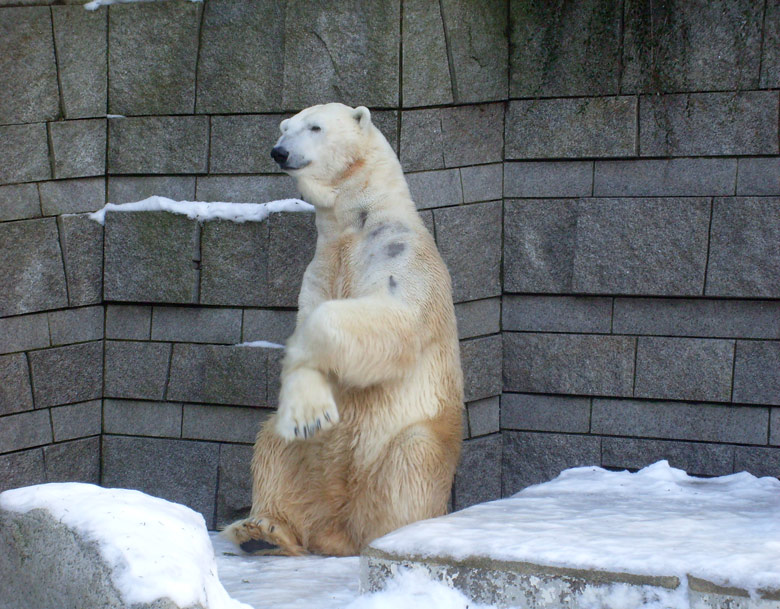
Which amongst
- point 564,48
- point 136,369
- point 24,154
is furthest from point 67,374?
point 564,48

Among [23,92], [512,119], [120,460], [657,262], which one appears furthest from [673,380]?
[23,92]

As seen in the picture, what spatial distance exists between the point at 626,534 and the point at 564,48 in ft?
10.1

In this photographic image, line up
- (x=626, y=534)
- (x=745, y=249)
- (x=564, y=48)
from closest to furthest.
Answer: (x=626, y=534)
(x=745, y=249)
(x=564, y=48)

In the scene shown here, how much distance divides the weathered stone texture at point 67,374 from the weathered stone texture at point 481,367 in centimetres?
210

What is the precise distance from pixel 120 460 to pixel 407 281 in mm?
2607

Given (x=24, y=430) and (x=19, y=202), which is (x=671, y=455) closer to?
(x=24, y=430)

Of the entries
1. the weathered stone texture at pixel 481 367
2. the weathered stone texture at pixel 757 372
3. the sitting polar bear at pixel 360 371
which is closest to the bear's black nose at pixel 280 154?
the sitting polar bear at pixel 360 371

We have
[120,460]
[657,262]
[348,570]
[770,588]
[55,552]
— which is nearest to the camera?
[770,588]

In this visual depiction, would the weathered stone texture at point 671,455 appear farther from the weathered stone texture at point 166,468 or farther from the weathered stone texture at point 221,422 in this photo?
the weathered stone texture at point 166,468

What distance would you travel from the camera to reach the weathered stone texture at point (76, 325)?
17.1 ft

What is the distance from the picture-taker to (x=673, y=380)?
16.5ft

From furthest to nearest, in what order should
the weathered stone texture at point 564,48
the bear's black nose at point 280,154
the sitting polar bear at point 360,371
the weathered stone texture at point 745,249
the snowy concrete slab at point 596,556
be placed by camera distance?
the weathered stone texture at point 564,48 → the weathered stone texture at point 745,249 → the bear's black nose at point 280,154 → the sitting polar bear at point 360,371 → the snowy concrete slab at point 596,556

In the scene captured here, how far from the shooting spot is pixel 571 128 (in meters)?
5.11

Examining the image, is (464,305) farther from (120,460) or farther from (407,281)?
(120,460)
